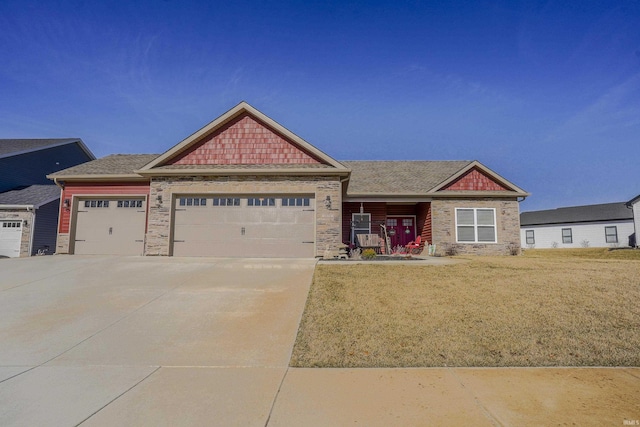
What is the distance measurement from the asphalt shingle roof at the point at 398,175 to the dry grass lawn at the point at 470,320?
880 cm

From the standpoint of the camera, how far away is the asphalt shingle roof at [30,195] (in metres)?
19.6

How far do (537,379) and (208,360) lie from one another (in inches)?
170

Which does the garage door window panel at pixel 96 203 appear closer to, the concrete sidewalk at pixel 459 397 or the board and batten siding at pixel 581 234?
the concrete sidewalk at pixel 459 397

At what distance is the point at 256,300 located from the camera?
7.48 metres

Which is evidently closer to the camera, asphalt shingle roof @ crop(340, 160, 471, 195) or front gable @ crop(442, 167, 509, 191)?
front gable @ crop(442, 167, 509, 191)

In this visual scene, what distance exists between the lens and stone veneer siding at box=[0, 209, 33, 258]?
1878 cm

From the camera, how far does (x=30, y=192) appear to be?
21.7 m

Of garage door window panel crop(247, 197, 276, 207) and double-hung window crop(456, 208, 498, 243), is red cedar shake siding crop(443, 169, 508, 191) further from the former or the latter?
garage door window panel crop(247, 197, 276, 207)

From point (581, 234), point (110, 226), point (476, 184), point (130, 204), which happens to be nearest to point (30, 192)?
point (110, 226)

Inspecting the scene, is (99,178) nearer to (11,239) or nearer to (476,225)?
(11,239)

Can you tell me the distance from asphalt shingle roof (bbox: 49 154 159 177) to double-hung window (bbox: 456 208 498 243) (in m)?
15.9

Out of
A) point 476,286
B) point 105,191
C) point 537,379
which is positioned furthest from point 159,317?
point 105,191

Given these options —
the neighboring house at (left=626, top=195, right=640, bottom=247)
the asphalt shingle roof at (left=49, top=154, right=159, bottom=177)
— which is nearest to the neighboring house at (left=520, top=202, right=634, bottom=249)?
the neighboring house at (left=626, top=195, right=640, bottom=247)

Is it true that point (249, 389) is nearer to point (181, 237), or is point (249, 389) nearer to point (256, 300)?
point (256, 300)
